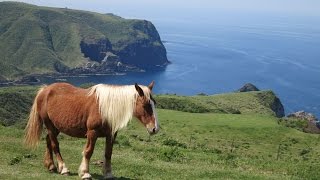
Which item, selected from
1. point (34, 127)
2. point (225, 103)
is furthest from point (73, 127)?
point (225, 103)

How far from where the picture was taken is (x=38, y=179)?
1148 centimetres

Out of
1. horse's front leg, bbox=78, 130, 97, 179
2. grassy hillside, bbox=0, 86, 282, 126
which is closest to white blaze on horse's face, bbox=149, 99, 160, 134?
horse's front leg, bbox=78, 130, 97, 179

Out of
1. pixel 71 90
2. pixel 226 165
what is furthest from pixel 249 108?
pixel 71 90

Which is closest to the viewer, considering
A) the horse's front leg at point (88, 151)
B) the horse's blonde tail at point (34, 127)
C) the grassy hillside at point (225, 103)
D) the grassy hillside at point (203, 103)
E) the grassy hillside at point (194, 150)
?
the horse's front leg at point (88, 151)

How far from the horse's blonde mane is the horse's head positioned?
0.13 ft

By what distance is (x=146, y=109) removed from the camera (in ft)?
36.4

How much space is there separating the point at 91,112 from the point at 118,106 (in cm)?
80

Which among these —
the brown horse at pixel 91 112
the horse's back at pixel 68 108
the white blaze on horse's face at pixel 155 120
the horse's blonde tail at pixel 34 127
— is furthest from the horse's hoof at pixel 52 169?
the white blaze on horse's face at pixel 155 120

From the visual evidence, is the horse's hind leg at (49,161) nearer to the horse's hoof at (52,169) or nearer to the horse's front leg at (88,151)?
the horse's hoof at (52,169)

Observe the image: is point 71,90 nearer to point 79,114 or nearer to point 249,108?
point 79,114

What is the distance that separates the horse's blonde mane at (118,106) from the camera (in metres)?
11.2

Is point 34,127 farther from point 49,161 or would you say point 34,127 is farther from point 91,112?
point 91,112

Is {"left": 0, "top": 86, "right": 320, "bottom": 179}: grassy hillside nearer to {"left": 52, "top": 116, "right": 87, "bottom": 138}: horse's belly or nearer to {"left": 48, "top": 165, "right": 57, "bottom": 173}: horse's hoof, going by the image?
{"left": 48, "top": 165, "right": 57, "bottom": 173}: horse's hoof

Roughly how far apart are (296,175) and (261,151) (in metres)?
27.3
